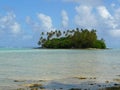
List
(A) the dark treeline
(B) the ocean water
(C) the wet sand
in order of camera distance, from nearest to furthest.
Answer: (C) the wet sand, (B) the ocean water, (A) the dark treeline

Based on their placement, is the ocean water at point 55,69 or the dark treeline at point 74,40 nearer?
the ocean water at point 55,69

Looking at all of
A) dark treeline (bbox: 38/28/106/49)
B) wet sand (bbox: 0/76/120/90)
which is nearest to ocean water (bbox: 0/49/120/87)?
wet sand (bbox: 0/76/120/90)

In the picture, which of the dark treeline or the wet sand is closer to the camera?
the wet sand

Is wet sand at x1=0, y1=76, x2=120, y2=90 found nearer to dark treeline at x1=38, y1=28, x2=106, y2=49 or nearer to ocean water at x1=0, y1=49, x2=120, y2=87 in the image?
ocean water at x1=0, y1=49, x2=120, y2=87

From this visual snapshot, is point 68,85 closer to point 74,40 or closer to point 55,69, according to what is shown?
point 55,69

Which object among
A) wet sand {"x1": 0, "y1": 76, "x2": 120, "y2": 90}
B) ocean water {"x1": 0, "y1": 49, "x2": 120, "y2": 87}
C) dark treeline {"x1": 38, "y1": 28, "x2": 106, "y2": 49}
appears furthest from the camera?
dark treeline {"x1": 38, "y1": 28, "x2": 106, "y2": 49}

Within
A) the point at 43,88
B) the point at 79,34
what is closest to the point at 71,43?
the point at 79,34

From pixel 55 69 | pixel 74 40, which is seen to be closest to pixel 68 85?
pixel 55 69

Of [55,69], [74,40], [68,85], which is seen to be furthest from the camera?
[74,40]

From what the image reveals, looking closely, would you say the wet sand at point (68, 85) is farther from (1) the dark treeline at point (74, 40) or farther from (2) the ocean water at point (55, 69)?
(1) the dark treeline at point (74, 40)

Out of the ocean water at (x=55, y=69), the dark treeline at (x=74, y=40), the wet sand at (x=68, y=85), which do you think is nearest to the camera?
the wet sand at (x=68, y=85)

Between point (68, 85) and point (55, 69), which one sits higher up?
point (55, 69)

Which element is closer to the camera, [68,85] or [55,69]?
[68,85]

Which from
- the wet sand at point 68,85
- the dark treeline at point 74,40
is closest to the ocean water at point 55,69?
the wet sand at point 68,85
